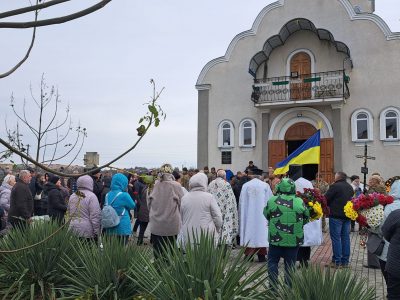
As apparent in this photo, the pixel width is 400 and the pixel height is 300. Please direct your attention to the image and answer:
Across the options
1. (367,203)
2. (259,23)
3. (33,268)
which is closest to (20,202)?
(33,268)

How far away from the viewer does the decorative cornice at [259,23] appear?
19.2m

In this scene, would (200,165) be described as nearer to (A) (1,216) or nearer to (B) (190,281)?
(A) (1,216)

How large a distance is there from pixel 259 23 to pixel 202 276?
19.5 metres

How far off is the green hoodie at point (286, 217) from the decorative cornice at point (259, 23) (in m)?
15.5

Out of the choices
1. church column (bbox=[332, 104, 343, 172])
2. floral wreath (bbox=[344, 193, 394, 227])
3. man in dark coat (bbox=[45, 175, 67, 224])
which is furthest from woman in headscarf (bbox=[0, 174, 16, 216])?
church column (bbox=[332, 104, 343, 172])

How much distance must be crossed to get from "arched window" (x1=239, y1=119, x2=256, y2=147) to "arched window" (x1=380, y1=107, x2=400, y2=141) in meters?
5.88

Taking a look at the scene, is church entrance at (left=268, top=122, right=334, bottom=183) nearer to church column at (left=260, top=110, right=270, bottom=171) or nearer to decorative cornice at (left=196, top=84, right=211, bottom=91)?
church column at (left=260, top=110, right=270, bottom=171)

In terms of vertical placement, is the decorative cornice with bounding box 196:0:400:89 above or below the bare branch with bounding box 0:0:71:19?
above

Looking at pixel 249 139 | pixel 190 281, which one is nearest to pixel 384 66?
pixel 249 139

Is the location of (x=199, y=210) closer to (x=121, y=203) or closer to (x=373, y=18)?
(x=121, y=203)

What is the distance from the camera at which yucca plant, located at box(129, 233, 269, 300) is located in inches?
158

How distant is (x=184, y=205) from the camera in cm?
706

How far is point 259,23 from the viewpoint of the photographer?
21859mm

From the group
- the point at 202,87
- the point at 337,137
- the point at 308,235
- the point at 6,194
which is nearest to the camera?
the point at 308,235
